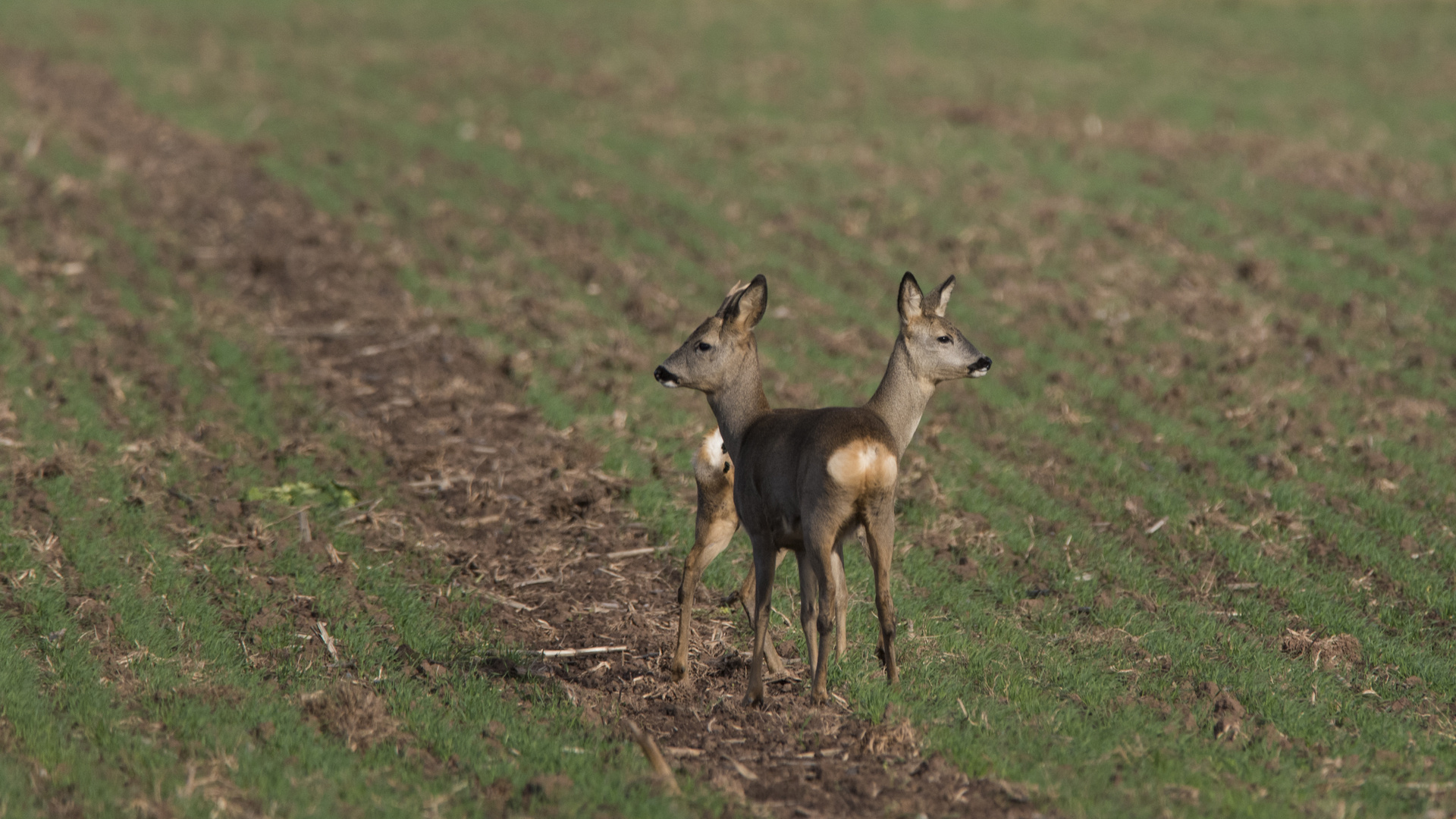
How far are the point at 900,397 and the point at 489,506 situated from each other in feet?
13.4

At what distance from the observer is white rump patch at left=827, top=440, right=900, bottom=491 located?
7406 mm

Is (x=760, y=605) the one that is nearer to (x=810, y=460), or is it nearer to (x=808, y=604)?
(x=808, y=604)

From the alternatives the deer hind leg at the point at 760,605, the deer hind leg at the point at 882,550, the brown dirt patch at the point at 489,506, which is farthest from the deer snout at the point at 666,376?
the brown dirt patch at the point at 489,506

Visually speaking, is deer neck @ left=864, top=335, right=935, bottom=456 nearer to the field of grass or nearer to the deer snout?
the deer snout

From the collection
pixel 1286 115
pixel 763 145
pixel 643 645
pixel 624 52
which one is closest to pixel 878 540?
pixel 643 645

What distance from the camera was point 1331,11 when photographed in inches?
1460

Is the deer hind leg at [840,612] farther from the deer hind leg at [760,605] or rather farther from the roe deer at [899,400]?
the deer hind leg at [760,605]

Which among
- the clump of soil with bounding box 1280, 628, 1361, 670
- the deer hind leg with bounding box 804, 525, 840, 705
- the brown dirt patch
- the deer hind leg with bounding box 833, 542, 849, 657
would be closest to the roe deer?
the deer hind leg with bounding box 833, 542, 849, 657

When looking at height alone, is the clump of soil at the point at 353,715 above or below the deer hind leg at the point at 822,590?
below

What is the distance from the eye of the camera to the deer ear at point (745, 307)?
8.52 metres

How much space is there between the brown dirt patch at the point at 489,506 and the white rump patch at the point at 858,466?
1.33 meters

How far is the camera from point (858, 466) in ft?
24.3

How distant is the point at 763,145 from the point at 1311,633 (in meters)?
14.8

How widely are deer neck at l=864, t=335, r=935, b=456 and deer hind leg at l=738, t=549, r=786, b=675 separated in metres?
1.03
